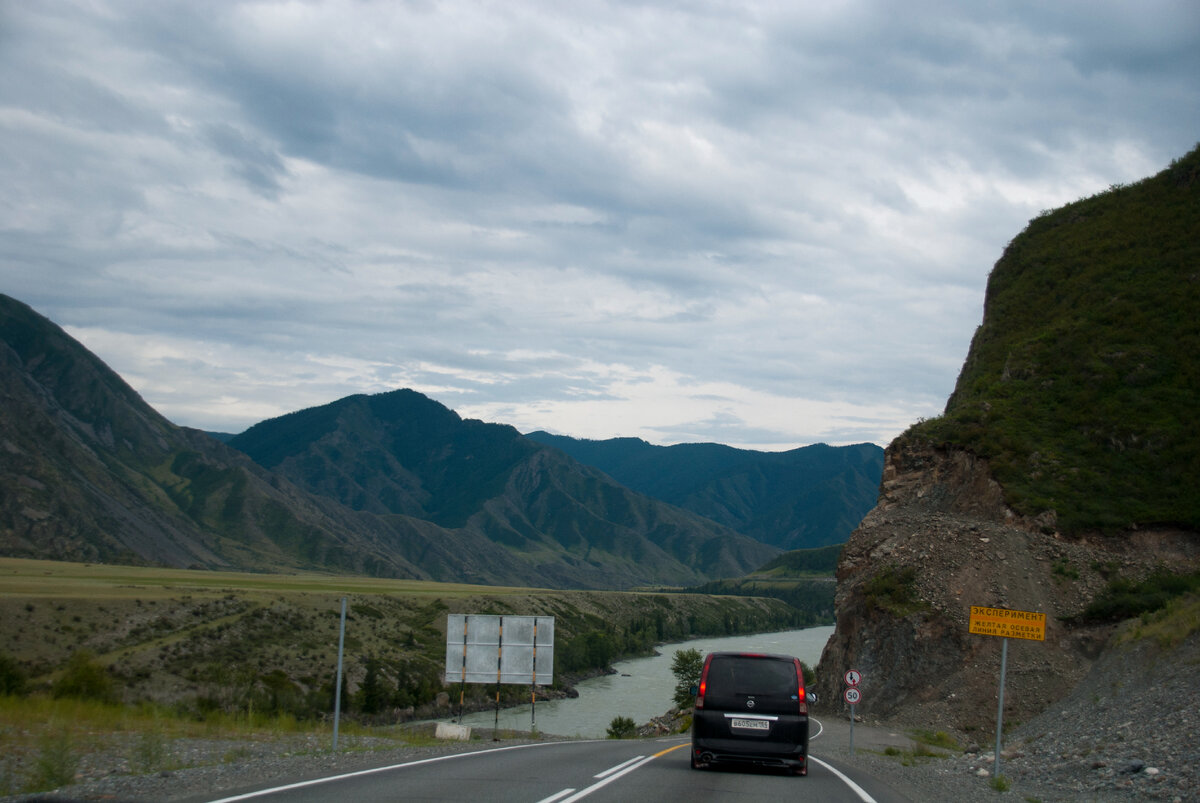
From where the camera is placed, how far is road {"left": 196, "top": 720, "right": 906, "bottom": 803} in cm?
1044

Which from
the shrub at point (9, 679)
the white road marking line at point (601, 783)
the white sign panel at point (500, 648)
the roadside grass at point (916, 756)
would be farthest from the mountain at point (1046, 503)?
the shrub at point (9, 679)

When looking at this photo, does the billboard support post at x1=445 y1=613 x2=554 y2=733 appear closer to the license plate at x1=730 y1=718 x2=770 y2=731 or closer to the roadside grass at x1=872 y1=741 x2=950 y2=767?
the roadside grass at x1=872 y1=741 x2=950 y2=767

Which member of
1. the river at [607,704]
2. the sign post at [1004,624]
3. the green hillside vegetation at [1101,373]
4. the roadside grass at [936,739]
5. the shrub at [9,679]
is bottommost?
the river at [607,704]

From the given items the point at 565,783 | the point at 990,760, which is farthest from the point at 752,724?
the point at 990,760

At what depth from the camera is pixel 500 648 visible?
2686 cm

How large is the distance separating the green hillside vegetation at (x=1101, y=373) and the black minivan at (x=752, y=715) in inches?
1162

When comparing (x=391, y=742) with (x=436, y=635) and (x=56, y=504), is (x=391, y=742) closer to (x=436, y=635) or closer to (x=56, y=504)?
(x=436, y=635)

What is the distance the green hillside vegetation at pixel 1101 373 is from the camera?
39.7 meters

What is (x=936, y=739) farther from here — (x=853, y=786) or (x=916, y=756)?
(x=853, y=786)

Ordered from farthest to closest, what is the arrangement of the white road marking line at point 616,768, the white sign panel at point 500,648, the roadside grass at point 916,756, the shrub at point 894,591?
the shrub at point 894,591, the white sign panel at point 500,648, the roadside grass at point 916,756, the white road marking line at point 616,768

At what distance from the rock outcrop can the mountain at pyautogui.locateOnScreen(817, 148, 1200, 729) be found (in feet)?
0.23

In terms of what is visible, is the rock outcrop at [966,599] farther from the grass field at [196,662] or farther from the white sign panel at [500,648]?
the grass field at [196,662]

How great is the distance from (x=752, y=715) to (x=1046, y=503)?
30.6 metres

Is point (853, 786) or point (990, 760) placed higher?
point (853, 786)
